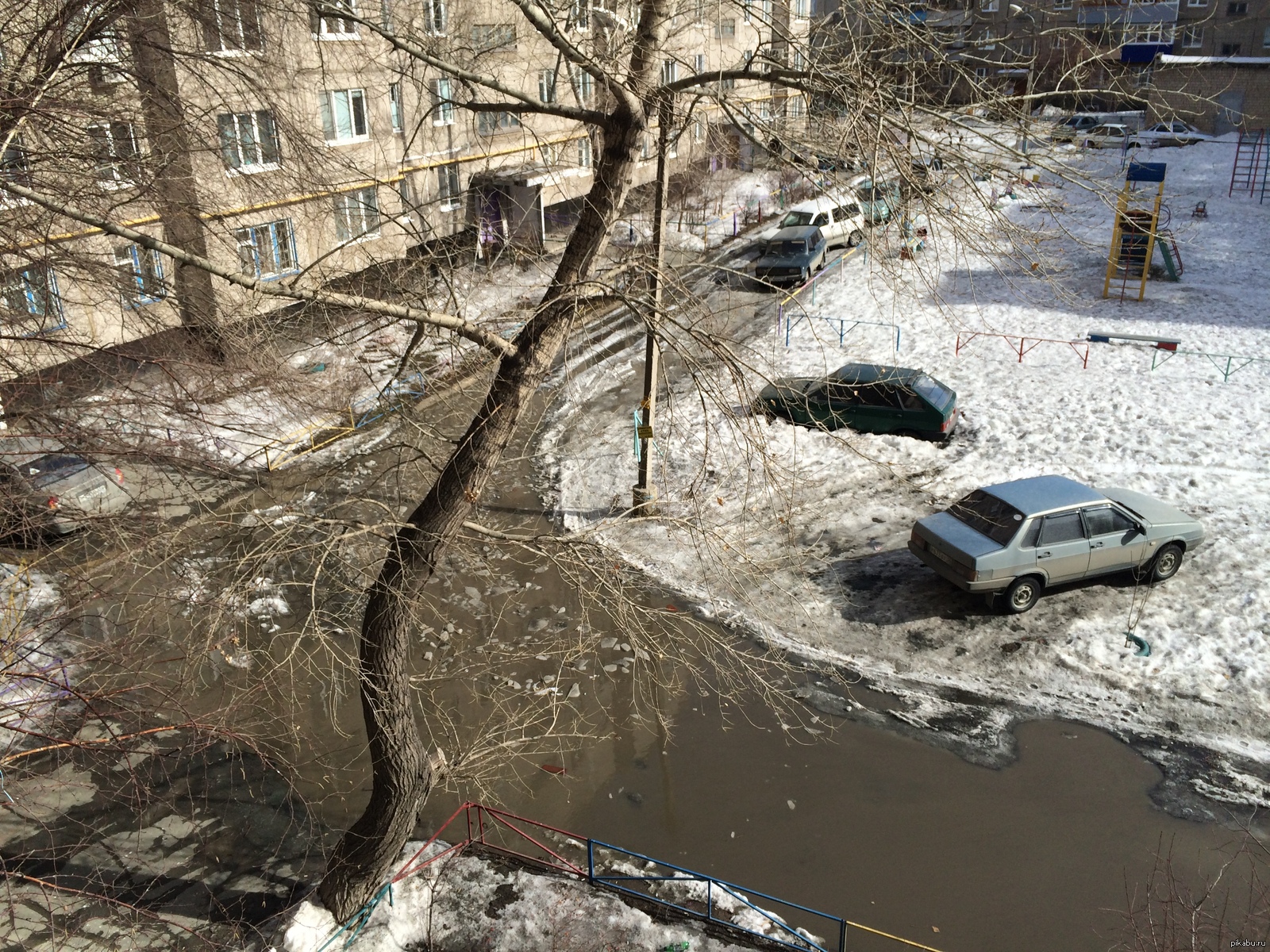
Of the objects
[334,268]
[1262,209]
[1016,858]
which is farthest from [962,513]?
[1262,209]

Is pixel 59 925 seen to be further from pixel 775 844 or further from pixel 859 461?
pixel 859 461

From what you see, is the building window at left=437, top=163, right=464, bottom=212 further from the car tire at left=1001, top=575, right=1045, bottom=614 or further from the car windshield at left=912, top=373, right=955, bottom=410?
the car tire at left=1001, top=575, right=1045, bottom=614

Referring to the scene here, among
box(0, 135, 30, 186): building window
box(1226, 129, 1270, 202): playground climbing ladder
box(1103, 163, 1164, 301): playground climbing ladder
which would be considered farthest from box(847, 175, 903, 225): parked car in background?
box(1226, 129, 1270, 202): playground climbing ladder

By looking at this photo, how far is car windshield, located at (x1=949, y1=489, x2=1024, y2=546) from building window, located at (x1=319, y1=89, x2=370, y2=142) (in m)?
16.5

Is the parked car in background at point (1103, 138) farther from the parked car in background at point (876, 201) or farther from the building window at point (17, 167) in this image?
the building window at point (17, 167)

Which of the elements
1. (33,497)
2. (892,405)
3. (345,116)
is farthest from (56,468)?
(345,116)

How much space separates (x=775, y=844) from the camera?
8.86 meters

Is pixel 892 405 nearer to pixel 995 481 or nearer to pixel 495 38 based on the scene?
pixel 995 481

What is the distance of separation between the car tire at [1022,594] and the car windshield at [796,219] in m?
17.5

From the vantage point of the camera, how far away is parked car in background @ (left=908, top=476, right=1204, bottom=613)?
11586 millimetres

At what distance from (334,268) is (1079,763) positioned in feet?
27.6

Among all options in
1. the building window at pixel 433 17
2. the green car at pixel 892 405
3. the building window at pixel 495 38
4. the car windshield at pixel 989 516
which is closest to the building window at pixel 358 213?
the building window at pixel 495 38

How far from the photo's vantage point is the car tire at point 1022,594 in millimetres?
11711

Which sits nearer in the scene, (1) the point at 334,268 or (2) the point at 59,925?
(1) the point at 334,268
